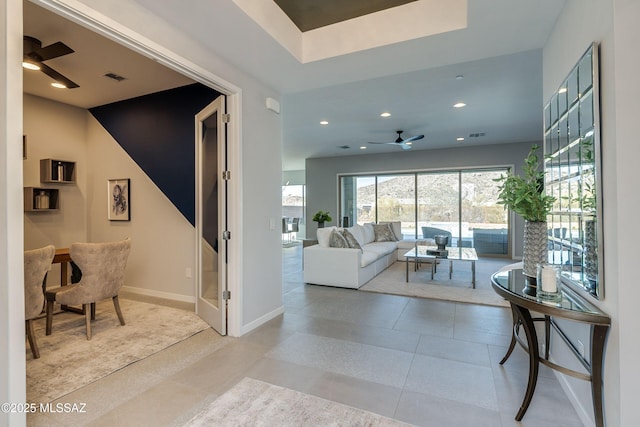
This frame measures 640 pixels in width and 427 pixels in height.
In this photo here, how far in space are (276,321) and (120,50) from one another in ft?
10.3

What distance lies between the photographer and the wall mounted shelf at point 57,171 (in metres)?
4.27

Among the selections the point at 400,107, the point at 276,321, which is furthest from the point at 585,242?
the point at 400,107

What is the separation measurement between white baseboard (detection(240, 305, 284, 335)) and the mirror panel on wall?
268 centimetres

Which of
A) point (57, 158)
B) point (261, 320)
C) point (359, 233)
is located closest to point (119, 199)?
point (57, 158)

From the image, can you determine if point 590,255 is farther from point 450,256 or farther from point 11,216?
point 450,256

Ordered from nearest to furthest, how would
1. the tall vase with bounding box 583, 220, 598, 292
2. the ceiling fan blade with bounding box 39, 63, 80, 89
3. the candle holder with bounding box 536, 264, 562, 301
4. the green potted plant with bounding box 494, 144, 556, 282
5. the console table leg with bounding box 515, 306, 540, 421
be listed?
1. the tall vase with bounding box 583, 220, 598, 292
2. the candle holder with bounding box 536, 264, 562, 301
3. the console table leg with bounding box 515, 306, 540, 421
4. the green potted plant with bounding box 494, 144, 556, 282
5. the ceiling fan blade with bounding box 39, 63, 80, 89

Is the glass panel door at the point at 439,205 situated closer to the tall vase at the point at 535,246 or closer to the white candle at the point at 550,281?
the tall vase at the point at 535,246

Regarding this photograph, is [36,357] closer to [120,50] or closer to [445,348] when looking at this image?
[120,50]

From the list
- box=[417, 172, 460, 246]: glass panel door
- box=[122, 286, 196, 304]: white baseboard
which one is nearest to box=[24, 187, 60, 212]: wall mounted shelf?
box=[122, 286, 196, 304]: white baseboard

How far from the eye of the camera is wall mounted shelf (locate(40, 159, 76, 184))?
14.0 feet

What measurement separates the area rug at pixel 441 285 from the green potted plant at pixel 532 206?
2201 millimetres

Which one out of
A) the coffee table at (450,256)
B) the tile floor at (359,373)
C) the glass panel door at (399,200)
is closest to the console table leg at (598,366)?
the tile floor at (359,373)

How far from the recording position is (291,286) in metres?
5.06

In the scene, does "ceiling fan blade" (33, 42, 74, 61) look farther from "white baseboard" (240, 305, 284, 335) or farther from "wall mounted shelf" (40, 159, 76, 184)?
"white baseboard" (240, 305, 284, 335)
